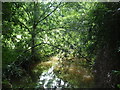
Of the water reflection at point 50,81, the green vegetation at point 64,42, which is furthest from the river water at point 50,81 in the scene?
the green vegetation at point 64,42

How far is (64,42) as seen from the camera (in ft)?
12.9

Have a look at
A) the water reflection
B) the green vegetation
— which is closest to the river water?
the water reflection

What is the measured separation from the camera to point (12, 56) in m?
2.63

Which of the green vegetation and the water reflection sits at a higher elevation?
the green vegetation

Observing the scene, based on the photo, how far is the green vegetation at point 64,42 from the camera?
243 cm

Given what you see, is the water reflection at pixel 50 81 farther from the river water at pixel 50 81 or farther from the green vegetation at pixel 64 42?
the green vegetation at pixel 64 42

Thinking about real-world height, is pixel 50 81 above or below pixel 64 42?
below

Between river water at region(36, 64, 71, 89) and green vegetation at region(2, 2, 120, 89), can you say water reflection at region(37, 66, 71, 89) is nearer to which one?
river water at region(36, 64, 71, 89)

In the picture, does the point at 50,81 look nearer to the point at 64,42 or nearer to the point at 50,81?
the point at 50,81

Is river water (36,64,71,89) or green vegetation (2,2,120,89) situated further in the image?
river water (36,64,71,89)

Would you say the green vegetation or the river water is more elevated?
the green vegetation

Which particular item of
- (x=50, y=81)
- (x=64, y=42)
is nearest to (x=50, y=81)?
(x=50, y=81)

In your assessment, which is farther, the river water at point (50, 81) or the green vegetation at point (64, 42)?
the river water at point (50, 81)

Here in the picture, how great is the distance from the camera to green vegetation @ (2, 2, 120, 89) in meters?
2.43
